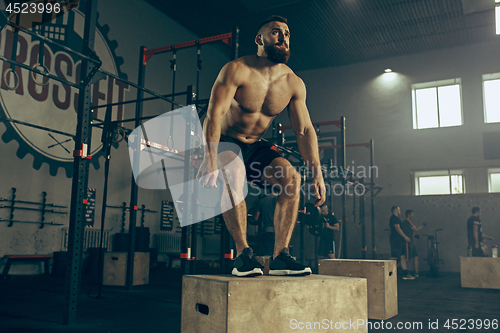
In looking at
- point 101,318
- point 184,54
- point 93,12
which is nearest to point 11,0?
point 93,12

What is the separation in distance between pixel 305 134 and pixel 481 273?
4.53 m

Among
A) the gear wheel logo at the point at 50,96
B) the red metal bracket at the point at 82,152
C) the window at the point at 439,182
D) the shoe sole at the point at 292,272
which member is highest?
the gear wheel logo at the point at 50,96

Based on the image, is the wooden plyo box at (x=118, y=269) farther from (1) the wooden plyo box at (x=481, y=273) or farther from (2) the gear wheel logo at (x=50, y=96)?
(1) the wooden plyo box at (x=481, y=273)

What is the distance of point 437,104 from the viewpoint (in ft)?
34.5

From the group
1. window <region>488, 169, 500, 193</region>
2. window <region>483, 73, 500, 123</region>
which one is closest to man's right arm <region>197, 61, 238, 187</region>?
window <region>488, 169, 500, 193</region>

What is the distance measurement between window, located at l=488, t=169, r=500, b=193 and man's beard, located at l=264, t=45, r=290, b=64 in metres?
9.28

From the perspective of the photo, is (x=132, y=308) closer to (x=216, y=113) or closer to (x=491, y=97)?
(x=216, y=113)

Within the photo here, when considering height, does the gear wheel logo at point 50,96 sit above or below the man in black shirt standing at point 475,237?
above

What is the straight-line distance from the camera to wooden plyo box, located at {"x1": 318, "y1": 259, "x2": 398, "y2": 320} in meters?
3.10

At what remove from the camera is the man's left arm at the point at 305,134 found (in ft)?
7.21

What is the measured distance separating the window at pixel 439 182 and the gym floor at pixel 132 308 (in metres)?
5.29

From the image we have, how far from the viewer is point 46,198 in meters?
6.32

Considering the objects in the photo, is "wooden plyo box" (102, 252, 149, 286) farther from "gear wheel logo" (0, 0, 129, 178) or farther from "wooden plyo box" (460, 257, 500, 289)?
"wooden plyo box" (460, 257, 500, 289)

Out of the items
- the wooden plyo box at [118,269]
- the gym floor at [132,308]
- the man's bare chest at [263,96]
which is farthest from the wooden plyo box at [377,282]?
the wooden plyo box at [118,269]
